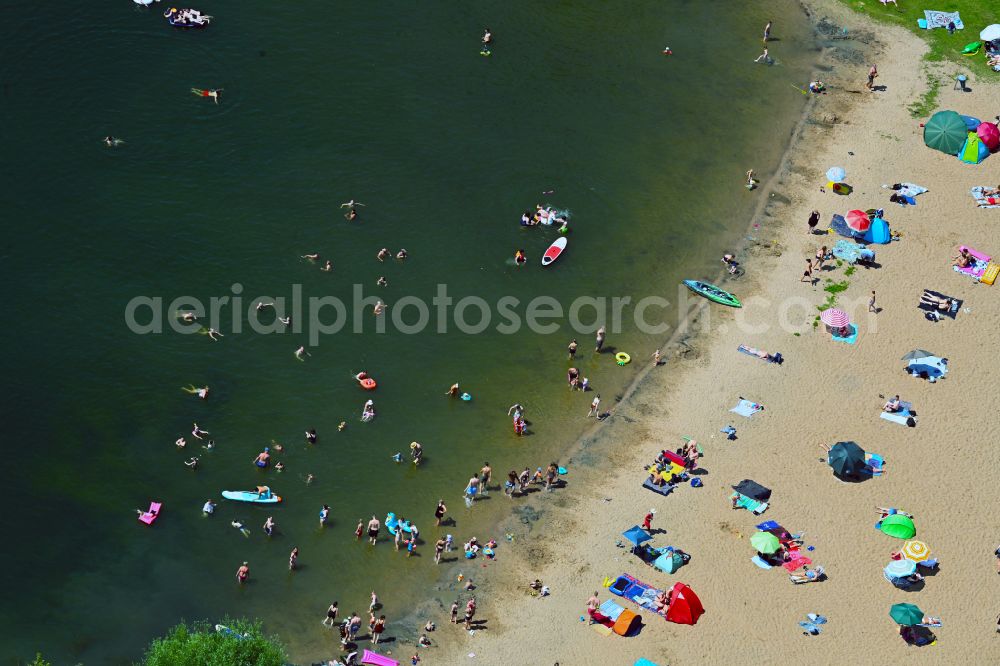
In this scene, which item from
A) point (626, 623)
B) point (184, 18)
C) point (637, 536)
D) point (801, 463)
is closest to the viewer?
point (626, 623)

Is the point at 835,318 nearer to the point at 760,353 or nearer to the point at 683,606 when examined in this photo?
the point at 760,353

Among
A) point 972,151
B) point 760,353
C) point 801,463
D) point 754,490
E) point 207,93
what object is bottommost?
point 754,490

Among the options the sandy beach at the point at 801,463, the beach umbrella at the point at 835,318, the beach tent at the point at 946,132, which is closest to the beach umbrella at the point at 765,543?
the sandy beach at the point at 801,463

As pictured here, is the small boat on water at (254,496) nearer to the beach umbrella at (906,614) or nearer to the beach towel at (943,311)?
the beach umbrella at (906,614)

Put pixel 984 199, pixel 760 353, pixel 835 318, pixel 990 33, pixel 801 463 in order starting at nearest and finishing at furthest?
1. pixel 801 463
2. pixel 760 353
3. pixel 835 318
4. pixel 984 199
5. pixel 990 33

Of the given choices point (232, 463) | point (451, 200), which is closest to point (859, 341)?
point (451, 200)

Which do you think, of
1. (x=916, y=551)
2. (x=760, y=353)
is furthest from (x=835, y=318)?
(x=916, y=551)

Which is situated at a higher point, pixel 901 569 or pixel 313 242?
pixel 313 242
